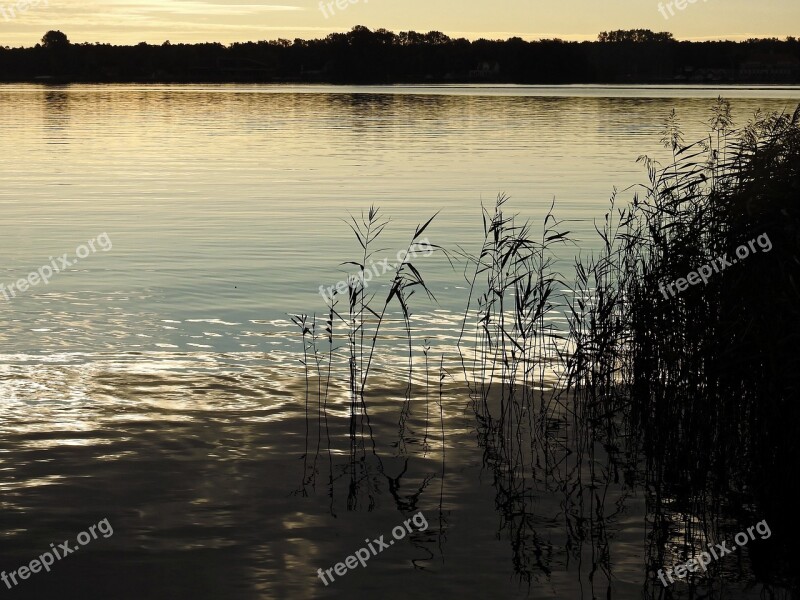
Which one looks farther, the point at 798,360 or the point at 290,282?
the point at 290,282

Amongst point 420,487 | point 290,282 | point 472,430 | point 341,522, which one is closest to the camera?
point 341,522

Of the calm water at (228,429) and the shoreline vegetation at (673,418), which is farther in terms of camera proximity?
the shoreline vegetation at (673,418)

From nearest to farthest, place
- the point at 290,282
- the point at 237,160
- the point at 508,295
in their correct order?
the point at 508,295 < the point at 290,282 < the point at 237,160

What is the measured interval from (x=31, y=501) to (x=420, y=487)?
346 centimetres

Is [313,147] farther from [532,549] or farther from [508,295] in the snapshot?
[532,549]

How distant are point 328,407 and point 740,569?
5.14 metres

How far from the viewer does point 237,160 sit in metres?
44.0

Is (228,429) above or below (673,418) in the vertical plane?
below

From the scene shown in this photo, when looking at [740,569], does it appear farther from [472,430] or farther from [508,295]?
[508,295]

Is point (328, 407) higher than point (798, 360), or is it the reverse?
point (798, 360)

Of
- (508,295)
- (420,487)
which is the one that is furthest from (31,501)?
(508,295)

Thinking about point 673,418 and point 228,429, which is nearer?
point 673,418

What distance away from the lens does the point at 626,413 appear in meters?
11.6

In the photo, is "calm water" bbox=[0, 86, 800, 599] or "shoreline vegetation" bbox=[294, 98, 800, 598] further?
"shoreline vegetation" bbox=[294, 98, 800, 598]
